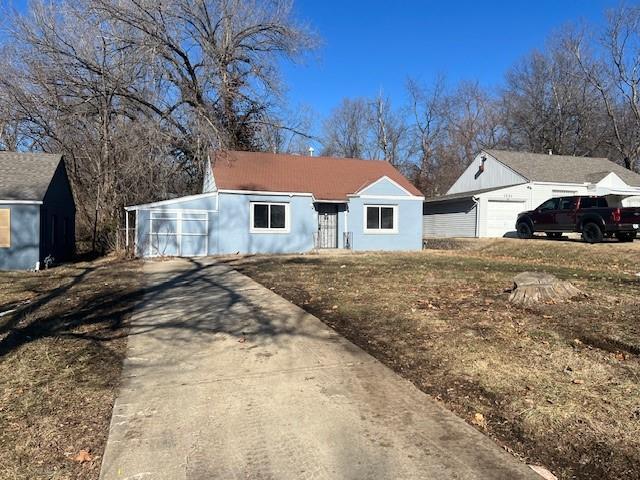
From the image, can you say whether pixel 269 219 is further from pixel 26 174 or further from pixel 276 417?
pixel 276 417

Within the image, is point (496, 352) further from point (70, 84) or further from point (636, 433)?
point (70, 84)

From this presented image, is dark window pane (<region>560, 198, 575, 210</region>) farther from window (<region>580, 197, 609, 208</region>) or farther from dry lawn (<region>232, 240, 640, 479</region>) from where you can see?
dry lawn (<region>232, 240, 640, 479</region>)

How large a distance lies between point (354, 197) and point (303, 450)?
1911 cm

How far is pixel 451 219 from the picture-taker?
100 ft

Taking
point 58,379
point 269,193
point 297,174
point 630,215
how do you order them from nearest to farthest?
point 58,379 < point 630,215 < point 269,193 < point 297,174

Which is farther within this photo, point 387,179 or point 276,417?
point 387,179

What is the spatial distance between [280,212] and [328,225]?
2.65 meters

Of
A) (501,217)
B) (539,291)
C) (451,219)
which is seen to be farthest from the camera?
(451,219)

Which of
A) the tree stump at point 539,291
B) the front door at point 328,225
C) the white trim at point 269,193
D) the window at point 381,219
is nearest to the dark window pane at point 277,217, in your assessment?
the white trim at point 269,193

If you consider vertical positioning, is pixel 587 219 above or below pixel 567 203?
below

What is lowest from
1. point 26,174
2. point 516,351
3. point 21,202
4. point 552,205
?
point 516,351

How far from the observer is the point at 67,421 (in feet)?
13.2

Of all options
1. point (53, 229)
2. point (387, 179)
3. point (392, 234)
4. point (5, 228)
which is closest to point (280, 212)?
point (387, 179)

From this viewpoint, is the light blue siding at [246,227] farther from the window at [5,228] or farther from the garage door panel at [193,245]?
the window at [5,228]
